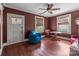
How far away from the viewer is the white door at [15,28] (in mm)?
1643

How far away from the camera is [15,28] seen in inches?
68.1

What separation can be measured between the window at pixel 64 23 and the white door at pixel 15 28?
2.49 feet

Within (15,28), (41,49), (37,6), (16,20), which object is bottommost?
(41,49)

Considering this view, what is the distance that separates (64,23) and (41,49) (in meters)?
0.70

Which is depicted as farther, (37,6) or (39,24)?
(39,24)

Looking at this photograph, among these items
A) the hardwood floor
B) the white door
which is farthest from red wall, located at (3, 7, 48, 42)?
the hardwood floor

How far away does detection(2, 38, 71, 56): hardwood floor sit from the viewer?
5.40ft

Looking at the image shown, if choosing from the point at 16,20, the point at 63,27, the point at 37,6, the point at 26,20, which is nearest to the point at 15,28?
the point at 16,20

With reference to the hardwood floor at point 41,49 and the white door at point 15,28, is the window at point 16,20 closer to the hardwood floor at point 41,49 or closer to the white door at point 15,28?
the white door at point 15,28

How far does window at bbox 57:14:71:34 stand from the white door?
29.9 inches

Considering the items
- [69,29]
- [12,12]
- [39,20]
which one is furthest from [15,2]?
[69,29]

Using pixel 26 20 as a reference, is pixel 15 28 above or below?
below

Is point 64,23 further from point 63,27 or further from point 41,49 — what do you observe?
point 41,49

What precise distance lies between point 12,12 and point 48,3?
2.30ft
